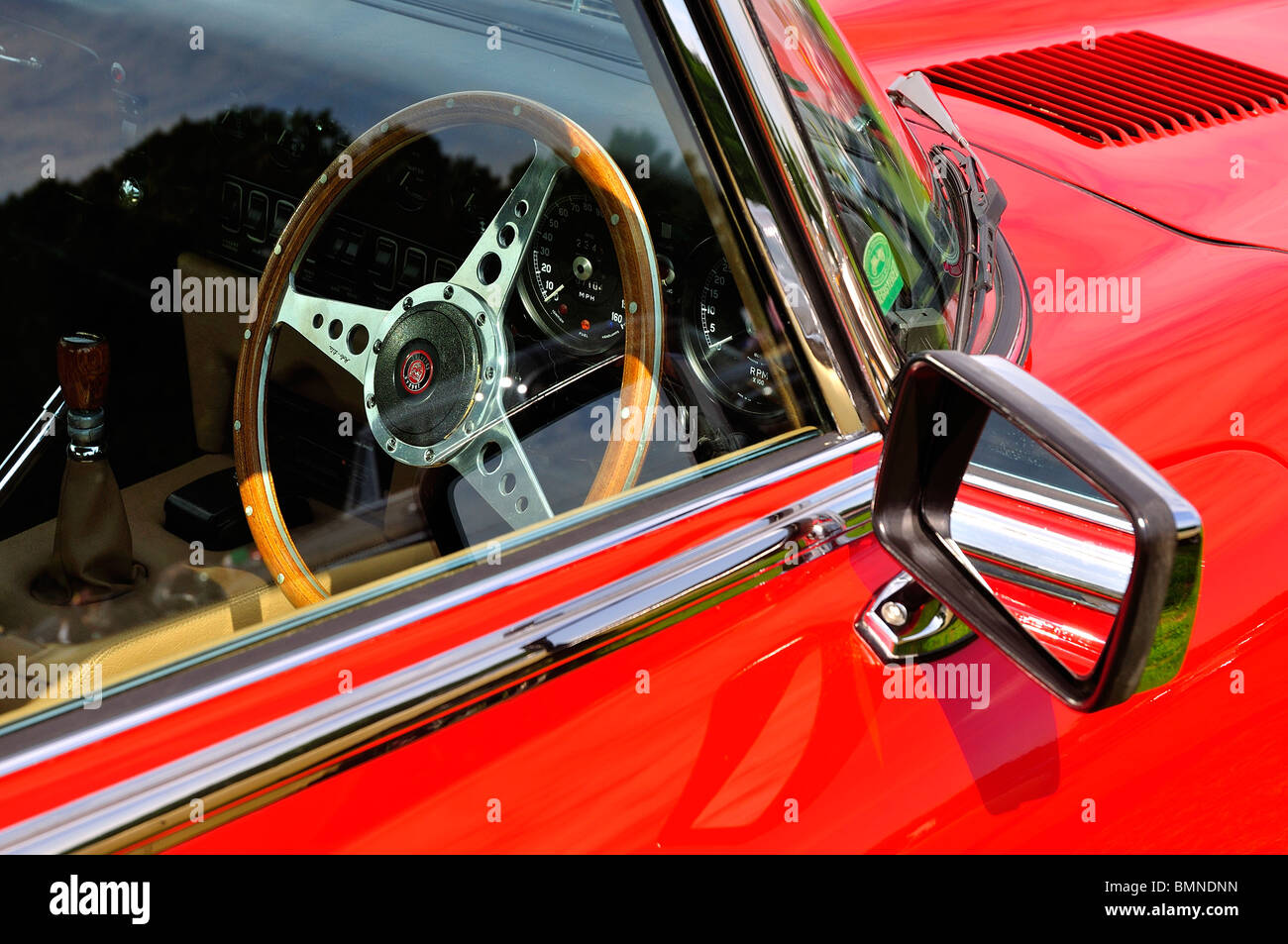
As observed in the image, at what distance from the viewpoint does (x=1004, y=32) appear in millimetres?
3008

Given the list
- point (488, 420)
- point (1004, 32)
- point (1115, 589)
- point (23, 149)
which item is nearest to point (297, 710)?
point (488, 420)

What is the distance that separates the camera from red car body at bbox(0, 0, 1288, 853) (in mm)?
1179

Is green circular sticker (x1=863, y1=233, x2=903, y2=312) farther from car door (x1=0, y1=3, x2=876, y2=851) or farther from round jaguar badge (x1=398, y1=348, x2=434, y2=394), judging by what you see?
round jaguar badge (x1=398, y1=348, x2=434, y2=394)

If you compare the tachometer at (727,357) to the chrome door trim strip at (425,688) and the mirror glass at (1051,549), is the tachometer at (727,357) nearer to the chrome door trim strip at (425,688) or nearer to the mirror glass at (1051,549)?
the chrome door trim strip at (425,688)

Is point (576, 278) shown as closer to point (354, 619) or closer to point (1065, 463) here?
point (354, 619)

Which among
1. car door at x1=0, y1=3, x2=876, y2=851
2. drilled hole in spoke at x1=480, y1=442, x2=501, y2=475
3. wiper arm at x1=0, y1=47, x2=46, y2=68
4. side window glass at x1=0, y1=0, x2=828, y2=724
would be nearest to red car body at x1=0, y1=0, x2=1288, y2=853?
car door at x1=0, y1=3, x2=876, y2=851

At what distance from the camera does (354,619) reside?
1.23m

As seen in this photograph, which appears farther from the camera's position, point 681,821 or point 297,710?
point 681,821

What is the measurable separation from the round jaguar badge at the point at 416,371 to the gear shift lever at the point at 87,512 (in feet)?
1.52

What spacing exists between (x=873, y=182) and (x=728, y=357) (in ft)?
1.08

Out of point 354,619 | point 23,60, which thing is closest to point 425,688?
point 354,619

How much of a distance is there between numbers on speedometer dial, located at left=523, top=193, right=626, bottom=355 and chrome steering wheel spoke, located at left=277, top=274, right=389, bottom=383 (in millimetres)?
249
